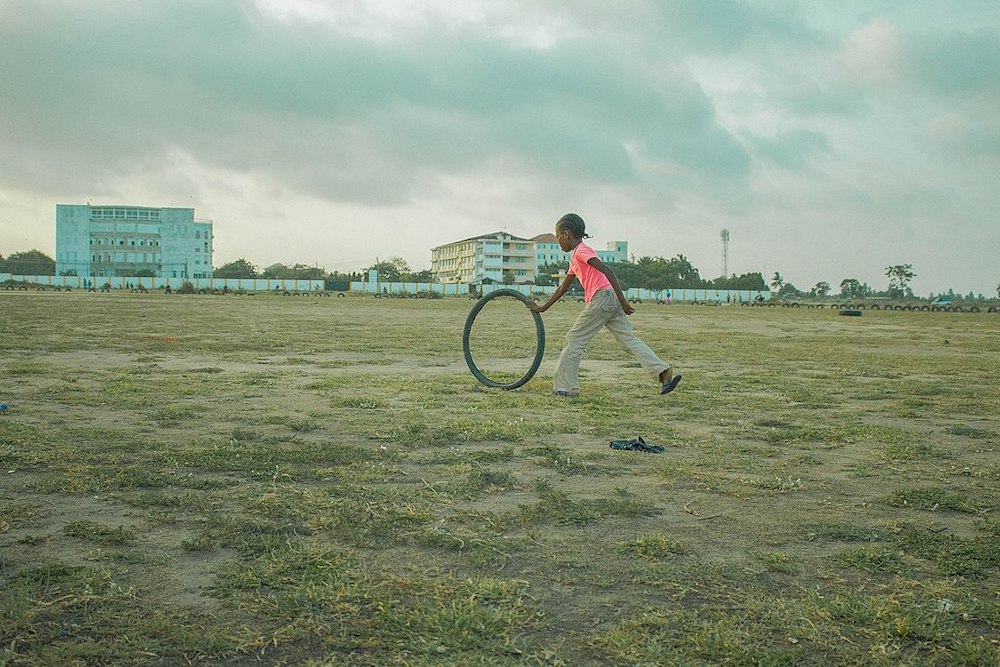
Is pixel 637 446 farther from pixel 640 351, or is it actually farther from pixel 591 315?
pixel 591 315

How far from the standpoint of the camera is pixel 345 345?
16547 millimetres

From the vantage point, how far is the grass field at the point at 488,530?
2.84 m

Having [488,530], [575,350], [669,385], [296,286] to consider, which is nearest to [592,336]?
[575,350]

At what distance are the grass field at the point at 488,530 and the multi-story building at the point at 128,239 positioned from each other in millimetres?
138343

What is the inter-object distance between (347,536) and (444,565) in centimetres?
60

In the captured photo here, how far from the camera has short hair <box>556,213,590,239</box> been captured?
967cm

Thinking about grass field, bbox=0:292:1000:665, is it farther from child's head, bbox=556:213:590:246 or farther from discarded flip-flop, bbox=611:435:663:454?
child's head, bbox=556:213:590:246

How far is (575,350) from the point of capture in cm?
941

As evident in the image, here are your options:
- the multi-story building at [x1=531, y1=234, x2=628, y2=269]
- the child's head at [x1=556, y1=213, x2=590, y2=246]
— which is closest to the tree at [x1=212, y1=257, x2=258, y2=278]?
the multi-story building at [x1=531, y1=234, x2=628, y2=269]

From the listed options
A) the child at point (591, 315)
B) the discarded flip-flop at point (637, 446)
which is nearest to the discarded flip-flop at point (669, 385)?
the child at point (591, 315)

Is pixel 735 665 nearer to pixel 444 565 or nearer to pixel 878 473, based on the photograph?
pixel 444 565

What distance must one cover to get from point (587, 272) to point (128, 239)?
152 meters

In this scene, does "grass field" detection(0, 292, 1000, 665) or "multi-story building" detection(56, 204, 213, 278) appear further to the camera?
"multi-story building" detection(56, 204, 213, 278)

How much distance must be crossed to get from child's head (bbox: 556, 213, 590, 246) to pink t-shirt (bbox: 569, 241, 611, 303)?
0.40 feet
